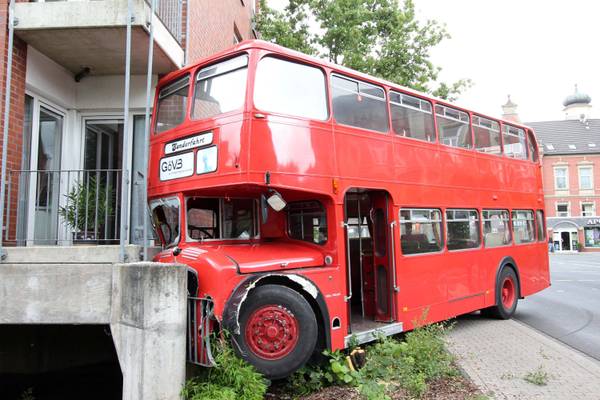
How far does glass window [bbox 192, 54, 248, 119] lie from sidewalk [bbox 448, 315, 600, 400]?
4.34 metres

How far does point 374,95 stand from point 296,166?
2.27m

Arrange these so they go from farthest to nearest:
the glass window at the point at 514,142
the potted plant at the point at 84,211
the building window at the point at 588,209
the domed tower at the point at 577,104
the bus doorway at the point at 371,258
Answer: the domed tower at the point at 577,104
the building window at the point at 588,209
the glass window at the point at 514,142
the bus doorway at the point at 371,258
the potted plant at the point at 84,211

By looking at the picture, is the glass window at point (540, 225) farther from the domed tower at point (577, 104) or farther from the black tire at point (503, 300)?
the domed tower at point (577, 104)

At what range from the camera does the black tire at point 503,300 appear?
943 cm

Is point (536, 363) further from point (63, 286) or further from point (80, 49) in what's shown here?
point (80, 49)

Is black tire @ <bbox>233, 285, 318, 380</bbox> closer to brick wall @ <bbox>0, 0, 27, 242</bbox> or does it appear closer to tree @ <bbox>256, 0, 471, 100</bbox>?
brick wall @ <bbox>0, 0, 27, 242</bbox>

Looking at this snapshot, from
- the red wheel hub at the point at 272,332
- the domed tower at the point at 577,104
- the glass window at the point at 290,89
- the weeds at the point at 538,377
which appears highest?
the domed tower at the point at 577,104

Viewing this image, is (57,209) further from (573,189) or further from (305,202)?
(573,189)

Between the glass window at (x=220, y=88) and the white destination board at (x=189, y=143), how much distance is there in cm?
27

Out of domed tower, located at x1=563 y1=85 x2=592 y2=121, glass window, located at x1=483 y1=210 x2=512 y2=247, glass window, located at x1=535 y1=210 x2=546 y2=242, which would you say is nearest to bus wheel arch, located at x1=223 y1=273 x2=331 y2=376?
glass window, located at x1=483 y1=210 x2=512 y2=247

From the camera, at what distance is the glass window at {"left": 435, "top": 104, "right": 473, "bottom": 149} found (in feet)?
27.2

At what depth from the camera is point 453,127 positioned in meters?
8.62

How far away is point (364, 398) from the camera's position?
16.3 ft

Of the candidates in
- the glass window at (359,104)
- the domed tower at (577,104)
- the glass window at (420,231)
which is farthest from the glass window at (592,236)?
the glass window at (359,104)
